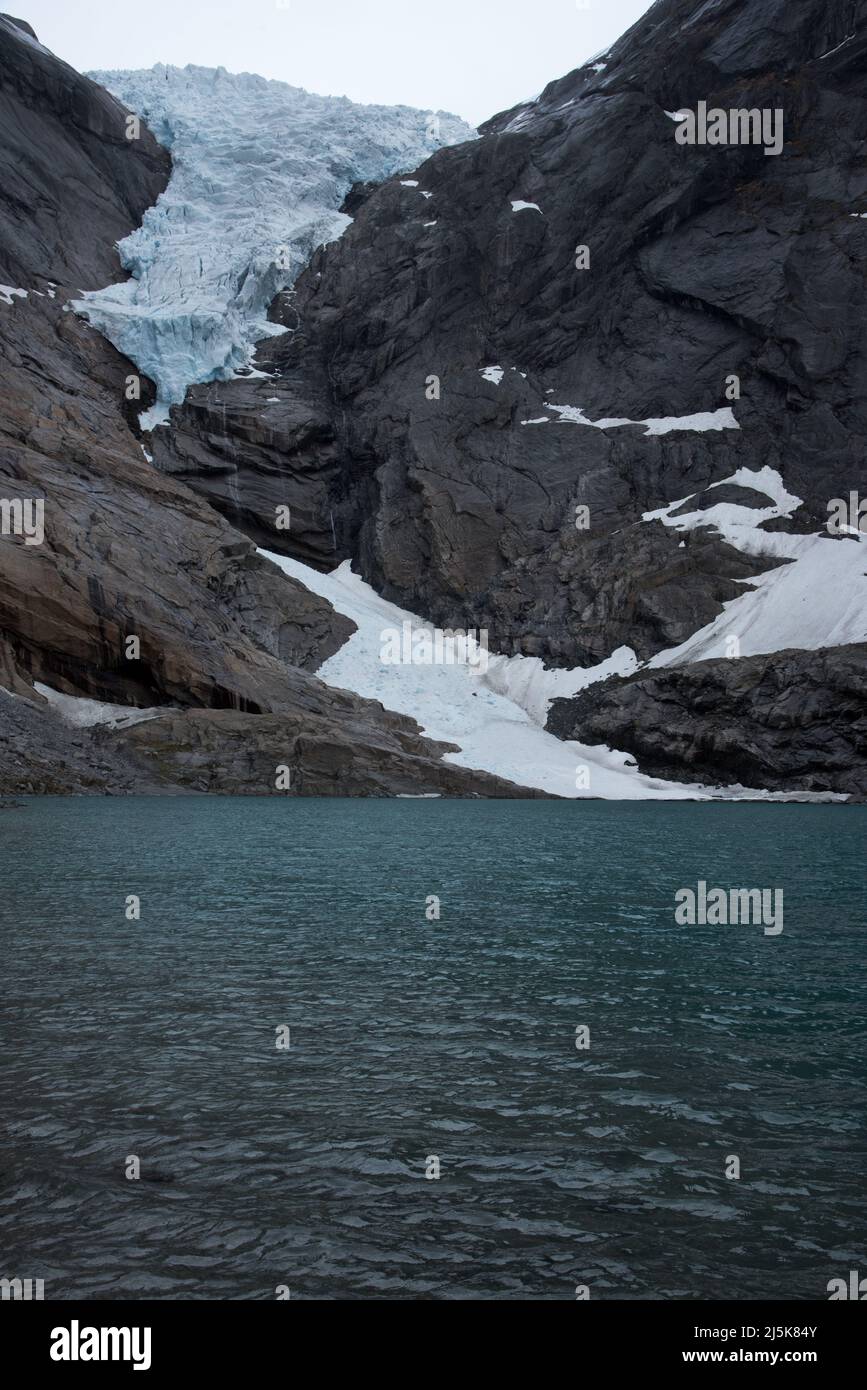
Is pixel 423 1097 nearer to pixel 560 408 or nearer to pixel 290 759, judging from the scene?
pixel 290 759

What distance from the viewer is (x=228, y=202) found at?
357 ft

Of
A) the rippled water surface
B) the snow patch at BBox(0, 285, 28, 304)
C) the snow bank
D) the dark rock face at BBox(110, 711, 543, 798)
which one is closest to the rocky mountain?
the snow bank

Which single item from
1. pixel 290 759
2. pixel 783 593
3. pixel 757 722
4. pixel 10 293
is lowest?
pixel 290 759

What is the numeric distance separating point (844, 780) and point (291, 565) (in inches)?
2010

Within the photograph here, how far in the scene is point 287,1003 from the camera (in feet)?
40.0

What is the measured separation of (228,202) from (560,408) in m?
45.9

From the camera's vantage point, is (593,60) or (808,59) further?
(593,60)

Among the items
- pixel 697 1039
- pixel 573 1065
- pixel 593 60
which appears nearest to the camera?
pixel 573 1065

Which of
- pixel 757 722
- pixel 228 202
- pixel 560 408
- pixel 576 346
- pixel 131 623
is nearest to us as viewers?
pixel 131 623

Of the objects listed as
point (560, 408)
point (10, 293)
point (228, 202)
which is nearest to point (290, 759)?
point (560, 408)

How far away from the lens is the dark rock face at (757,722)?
6084 centimetres
